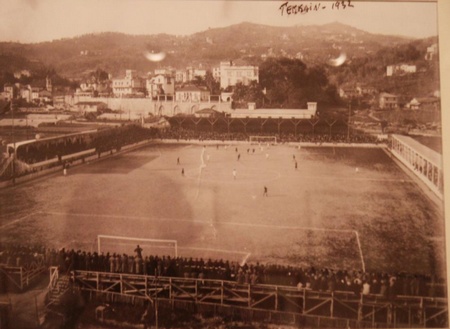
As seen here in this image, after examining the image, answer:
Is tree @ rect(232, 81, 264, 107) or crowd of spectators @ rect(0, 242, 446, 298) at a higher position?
tree @ rect(232, 81, 264, 107)

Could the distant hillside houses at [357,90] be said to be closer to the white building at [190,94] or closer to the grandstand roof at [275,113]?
the grandstand roof at [275,113]

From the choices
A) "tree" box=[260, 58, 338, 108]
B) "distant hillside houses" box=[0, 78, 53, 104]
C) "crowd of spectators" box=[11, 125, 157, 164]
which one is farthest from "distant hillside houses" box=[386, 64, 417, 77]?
"distant hillside houses" box=[0, 78, 53, 104]

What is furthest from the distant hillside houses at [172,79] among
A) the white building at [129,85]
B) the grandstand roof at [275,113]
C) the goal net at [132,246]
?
the goal net at [132,246]

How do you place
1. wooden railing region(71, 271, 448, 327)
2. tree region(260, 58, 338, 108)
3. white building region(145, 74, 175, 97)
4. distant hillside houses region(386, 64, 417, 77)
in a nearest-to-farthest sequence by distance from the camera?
wooden railing region(71, 271, 448, 327), distant hillside houses region(386, 64, 417, 77), tree region(260, 58, 338, 108), white building region(145, 74, 175, 97)

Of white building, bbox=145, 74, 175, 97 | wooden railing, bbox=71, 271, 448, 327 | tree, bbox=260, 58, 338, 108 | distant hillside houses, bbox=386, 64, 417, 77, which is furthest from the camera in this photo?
white building, bbox=145, 74, 175, 97

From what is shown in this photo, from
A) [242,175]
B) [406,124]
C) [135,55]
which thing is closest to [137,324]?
[242,175]

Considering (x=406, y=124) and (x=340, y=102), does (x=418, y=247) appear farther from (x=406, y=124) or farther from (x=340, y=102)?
(x=340, y=102)

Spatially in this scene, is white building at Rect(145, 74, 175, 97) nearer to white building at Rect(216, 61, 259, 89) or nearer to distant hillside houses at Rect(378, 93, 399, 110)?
white building at Rect(216, 61, 259, 89)

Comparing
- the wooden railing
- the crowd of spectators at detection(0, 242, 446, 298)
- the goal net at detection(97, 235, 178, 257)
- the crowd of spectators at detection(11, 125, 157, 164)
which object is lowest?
the wooden railing
